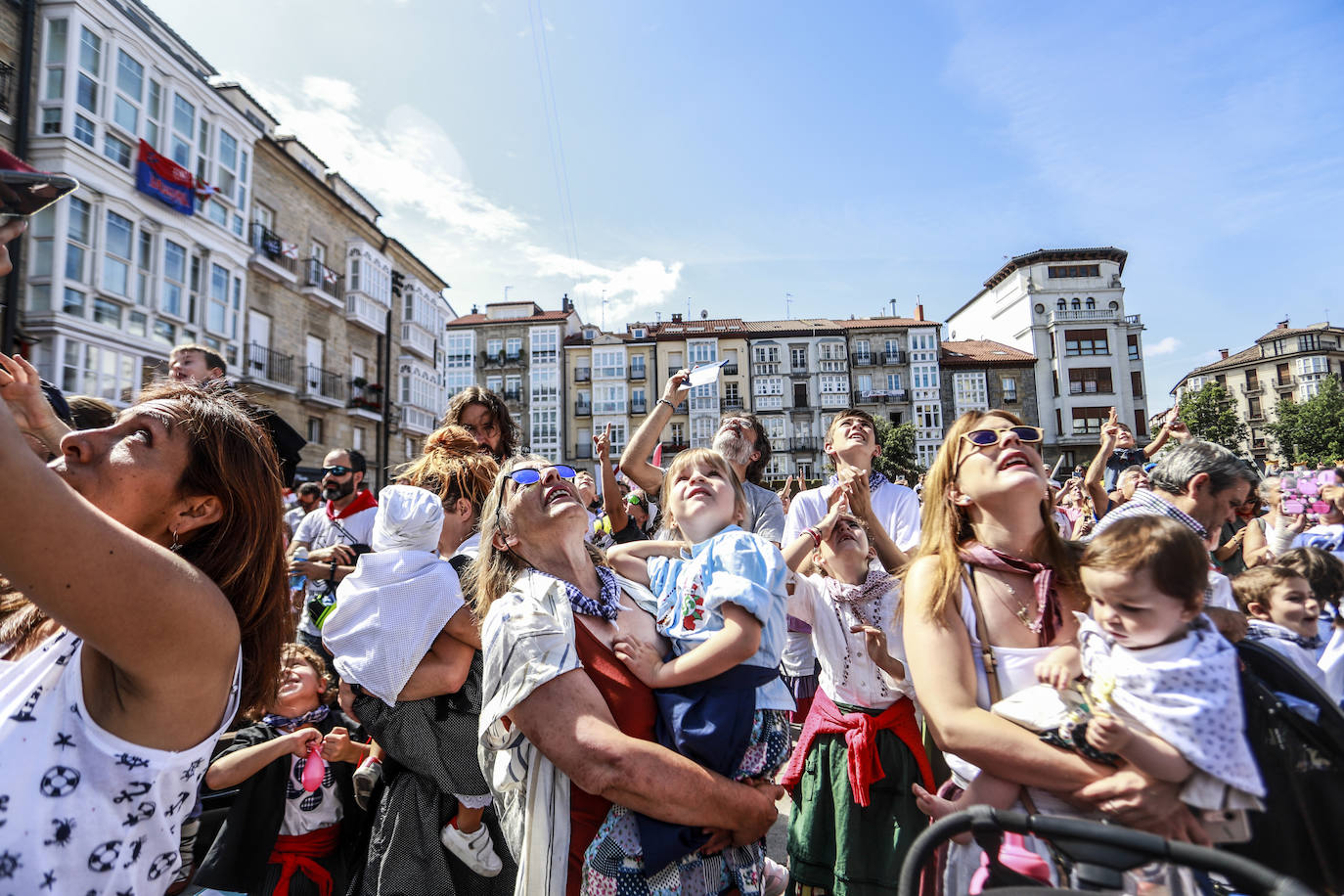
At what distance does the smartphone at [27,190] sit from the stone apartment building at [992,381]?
52.2 m

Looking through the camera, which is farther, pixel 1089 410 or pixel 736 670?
pixel 1089 410

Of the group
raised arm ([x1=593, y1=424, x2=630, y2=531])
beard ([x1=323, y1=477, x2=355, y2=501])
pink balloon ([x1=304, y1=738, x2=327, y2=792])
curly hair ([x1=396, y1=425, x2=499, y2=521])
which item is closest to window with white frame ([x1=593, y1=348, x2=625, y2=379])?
beard ([x1=323, y1=477, x2=355, y2=501])

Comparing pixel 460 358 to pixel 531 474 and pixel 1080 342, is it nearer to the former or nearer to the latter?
pixel 1080 342

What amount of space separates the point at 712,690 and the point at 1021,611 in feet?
2.96

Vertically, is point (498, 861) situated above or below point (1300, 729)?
below

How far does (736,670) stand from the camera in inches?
78.5

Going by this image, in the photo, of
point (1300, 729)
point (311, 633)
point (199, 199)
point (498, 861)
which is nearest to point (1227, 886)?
point (1300, 729)

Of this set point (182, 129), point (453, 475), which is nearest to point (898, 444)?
point (182, 129)

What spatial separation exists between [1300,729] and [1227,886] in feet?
1.73

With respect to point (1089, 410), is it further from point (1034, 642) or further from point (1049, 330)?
point (1034, 642)

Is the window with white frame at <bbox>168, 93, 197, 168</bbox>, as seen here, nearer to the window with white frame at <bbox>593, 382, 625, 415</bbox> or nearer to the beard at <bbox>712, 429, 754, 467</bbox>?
the beard at <bbox>712, 429, 754, 467</bbox>

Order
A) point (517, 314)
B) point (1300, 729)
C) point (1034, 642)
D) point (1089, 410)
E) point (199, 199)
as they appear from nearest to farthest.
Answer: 1. point (1300, 729)
2. point (1034, 642)
3. point (199, 199)
4. point (1089, 410)
5. point (517, 314)

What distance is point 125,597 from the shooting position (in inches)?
45.4

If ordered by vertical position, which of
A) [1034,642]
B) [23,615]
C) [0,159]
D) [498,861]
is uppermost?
[0,159]
